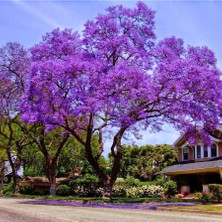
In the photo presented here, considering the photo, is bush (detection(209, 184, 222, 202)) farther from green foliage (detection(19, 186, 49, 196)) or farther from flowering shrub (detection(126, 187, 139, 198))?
green foliage (detection(19, 186, 49, 196))

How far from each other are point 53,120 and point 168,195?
16.9 m

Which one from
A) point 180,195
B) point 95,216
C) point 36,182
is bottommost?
point 95,216

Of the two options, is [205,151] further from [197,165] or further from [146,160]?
[146,160]

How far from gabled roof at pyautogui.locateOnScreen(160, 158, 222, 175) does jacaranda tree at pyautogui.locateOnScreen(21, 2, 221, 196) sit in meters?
10.2

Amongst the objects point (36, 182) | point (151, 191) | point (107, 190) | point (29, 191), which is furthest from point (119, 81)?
point (36, 182)

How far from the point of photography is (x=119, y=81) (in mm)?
26406

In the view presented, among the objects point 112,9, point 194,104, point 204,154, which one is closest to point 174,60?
point 194,104

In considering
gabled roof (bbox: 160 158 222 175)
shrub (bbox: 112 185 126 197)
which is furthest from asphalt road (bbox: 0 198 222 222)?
shrub (bbox: 112 185 126 197)

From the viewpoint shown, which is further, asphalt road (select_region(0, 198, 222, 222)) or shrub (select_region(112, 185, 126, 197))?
shrub (select_region(112, 185, 126, 197))

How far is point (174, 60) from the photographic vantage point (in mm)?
27281

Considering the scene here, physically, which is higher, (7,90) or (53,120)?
(7,90)

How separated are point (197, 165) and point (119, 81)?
1765 cm

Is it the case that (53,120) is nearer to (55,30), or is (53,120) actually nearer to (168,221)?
(55,30)

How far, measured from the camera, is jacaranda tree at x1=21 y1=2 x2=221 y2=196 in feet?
86.4
